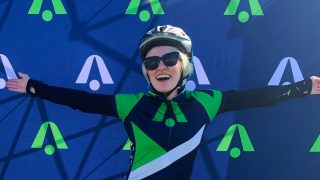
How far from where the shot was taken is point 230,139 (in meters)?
2.46

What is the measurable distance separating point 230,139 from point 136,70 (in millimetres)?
761

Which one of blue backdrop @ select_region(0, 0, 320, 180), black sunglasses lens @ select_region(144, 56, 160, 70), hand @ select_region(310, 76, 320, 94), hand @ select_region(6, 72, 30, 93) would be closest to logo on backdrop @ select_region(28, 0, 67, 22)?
blue backdrop @ select_region(0, 0, 320, 180)

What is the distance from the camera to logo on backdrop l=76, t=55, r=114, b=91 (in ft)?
8.10

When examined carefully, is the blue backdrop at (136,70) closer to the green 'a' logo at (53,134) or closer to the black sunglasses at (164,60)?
the green 'a' logo at (53,134)

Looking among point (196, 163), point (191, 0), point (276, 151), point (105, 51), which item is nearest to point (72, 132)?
point (105, 51)

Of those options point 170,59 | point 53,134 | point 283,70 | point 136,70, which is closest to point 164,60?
point 170,59

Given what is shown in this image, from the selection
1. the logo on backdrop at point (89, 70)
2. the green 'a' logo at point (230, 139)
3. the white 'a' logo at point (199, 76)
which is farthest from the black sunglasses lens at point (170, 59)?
the green 'a' logo at point (230, 139)

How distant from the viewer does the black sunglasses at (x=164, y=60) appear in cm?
183

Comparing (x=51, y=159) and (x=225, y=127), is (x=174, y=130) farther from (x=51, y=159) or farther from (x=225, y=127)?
(x=51, y=159)

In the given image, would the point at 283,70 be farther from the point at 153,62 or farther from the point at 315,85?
the point at 153,62

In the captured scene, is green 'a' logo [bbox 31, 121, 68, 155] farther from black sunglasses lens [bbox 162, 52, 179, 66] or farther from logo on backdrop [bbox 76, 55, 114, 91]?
black sunglasses lens [bbox 162, 52, 179, 66]

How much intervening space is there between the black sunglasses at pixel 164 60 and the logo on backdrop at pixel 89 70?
2.22ft

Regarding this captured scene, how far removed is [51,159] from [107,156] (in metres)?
0.37

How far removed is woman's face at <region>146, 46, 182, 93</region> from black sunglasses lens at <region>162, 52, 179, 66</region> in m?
0.02
